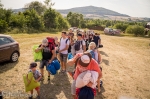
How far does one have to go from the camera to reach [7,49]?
7953 millimetres

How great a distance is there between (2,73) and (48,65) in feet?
8.68

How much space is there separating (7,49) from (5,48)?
0.15 m

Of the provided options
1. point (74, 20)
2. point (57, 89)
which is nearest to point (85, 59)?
point (57, 89)

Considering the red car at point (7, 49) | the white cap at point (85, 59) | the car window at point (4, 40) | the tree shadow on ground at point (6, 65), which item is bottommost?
the tree shadow on ground at point (6, 65)

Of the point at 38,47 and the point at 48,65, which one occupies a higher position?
the point at 38,47

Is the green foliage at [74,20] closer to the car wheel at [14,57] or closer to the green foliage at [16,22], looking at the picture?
the green foliage at [16,22]

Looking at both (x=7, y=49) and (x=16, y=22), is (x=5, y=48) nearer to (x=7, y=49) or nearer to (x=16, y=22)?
(x=7, y=49)

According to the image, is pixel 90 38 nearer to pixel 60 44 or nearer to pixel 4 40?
pixel 60 44

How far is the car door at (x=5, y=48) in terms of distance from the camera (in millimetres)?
7655

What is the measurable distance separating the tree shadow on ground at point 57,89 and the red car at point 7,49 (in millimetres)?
3001

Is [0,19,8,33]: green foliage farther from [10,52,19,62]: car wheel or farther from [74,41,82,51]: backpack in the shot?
[74,41,82,51]: backpack

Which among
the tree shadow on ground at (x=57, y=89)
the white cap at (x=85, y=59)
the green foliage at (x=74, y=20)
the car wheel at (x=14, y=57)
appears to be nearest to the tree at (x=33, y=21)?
the car wheel at (x=14, y=57)

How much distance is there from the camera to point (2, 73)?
7113 mm

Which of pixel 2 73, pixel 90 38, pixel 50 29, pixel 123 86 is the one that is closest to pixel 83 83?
pixel 123 86
